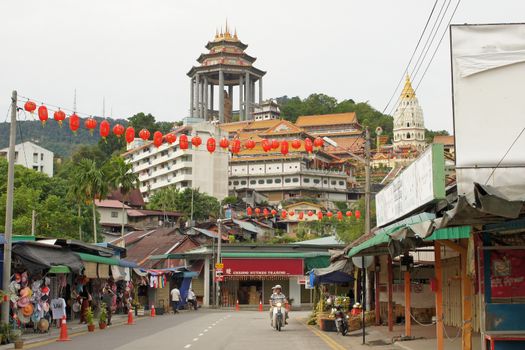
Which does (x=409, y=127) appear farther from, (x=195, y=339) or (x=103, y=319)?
(x=195, y=339)

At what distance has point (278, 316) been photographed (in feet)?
99.5

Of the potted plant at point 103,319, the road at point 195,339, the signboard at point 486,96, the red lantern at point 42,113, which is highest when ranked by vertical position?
the red lantern at point 42,113

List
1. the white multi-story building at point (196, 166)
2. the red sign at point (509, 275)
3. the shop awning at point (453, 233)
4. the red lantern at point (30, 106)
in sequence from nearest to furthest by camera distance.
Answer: the red sign at point (509, 275) < the shop awning at point (453, 233) < the red lantern at point (30, 106) < the white multi-story building at point (196, 166)

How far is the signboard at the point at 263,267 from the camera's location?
214 feet

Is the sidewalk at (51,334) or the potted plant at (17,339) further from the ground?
the potted plant at (17,339)

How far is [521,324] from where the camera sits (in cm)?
1414

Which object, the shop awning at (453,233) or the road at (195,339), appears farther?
the road at (195,339)

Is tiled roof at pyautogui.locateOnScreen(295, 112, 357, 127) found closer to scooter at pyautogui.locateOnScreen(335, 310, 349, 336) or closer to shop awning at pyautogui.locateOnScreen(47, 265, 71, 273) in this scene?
scooter at pyautogui.locateOnScreen(335, 310, 349, 336)

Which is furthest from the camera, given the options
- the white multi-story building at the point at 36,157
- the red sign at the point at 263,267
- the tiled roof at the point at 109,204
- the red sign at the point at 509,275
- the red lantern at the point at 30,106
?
the white multi-story building at the point at 36,157

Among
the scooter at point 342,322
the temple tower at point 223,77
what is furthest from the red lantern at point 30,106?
the temple tower at point 223,77

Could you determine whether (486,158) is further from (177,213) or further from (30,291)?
(177,213)

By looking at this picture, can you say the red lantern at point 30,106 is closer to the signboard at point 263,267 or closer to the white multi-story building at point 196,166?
the signboard at point 263,267

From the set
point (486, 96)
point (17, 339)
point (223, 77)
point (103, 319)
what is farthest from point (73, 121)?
point (223, 77)

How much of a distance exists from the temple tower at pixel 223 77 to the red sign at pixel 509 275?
158 metres
